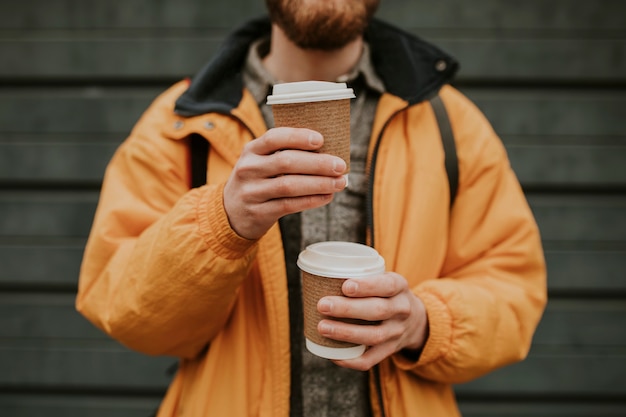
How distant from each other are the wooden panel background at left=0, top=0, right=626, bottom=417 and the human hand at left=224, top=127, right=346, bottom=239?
6.43 feet

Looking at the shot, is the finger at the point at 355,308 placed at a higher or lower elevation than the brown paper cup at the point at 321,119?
lower

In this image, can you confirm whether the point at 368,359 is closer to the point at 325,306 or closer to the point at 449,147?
the point at 325,306

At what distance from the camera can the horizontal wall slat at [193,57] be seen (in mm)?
2855

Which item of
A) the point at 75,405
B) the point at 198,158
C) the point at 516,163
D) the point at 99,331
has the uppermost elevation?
the point at 198,158

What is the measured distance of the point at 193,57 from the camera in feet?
9.48

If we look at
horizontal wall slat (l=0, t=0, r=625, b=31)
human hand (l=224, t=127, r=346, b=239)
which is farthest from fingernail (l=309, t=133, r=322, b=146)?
horizontal wall slat (l=0, t=0, r=625, b=31)

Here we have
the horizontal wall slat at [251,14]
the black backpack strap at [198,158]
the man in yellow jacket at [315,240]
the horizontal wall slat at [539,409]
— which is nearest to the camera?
the man in yellow jacket at [315,240]

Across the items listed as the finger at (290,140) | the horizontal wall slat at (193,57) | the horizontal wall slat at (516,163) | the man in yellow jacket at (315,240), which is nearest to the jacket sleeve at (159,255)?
→ the man in yellow jacket at (315,240)

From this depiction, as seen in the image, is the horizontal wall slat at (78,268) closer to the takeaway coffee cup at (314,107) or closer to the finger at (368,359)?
the finger at (368,359)

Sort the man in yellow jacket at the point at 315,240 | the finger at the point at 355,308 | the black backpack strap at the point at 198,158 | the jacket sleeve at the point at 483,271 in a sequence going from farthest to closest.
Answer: the black backpack strap at the point at 198,158
the jacket sleeve at the point at 483,271
the man in yellow jacket at the point at 315,240
the finger at the point at 355,308

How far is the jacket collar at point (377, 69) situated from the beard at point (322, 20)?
0.21m

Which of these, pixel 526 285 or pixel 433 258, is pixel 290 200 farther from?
pixel 526 285

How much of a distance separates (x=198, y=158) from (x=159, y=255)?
403mm

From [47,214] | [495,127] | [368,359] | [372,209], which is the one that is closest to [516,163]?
[495,127]
